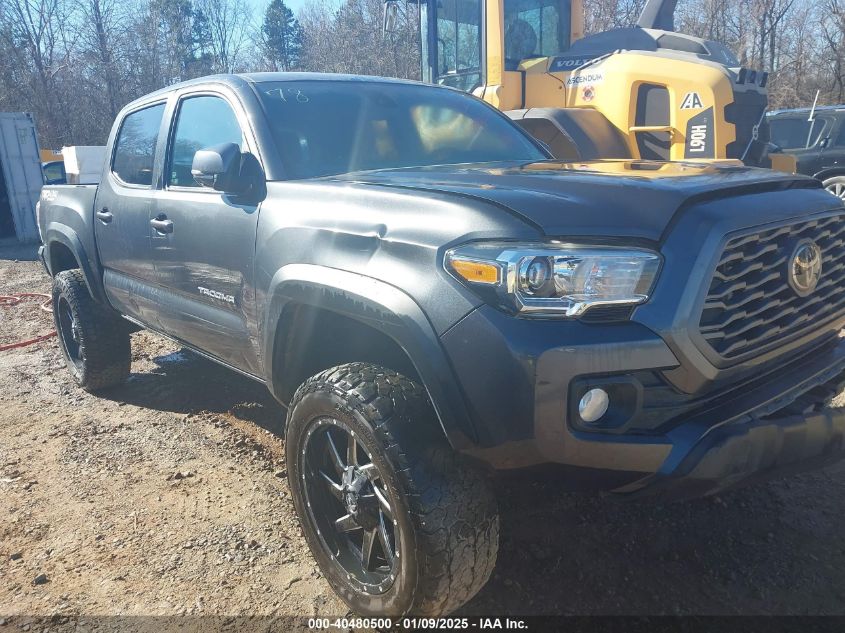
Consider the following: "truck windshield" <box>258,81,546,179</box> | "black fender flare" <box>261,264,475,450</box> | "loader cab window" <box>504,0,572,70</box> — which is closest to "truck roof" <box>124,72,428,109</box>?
"truck windshield" <box>258,81,546,179</box>

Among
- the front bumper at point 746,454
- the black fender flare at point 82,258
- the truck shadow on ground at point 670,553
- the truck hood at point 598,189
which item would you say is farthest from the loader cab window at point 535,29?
the front bumper at point 746,454

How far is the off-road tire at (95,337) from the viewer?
15.5 feet

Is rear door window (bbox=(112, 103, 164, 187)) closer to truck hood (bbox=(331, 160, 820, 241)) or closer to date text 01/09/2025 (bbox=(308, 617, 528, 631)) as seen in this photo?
truck hood (bbox=(331, 160, 820, 241))

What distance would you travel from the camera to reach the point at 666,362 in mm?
1938

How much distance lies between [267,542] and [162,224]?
1.65 metres

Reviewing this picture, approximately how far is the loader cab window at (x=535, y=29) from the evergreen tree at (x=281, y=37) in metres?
35.9

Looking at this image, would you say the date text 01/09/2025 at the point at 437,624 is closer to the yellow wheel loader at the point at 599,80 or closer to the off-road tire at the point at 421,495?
the off-road tire at the point at 421,495

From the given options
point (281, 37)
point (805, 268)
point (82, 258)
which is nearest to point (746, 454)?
point (805, 268)

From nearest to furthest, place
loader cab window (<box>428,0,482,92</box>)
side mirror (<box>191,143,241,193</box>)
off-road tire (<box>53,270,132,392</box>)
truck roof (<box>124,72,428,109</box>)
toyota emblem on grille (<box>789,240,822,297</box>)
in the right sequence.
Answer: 1. toyota emblem on grille (<box>789,240,822,297</box>)
2. side mirror (<box>191,143,241,193</box>)
3. truck roof (<box>124,72,428,109</box>)
4. off-road tire (<box>53,270,132,392</box>)
5. loader cab window (<box>428,0,482,92</box>)

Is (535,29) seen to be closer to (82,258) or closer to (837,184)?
(82,258)

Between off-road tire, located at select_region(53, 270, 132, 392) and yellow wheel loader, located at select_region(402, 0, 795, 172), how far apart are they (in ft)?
12.1

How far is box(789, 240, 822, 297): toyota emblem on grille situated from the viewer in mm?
2240

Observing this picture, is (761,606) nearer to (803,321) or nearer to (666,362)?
(803,321)

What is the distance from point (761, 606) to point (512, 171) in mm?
1859
